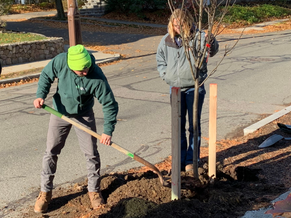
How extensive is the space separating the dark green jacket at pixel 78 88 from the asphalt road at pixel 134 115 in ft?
4.22

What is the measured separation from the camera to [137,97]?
8.57 meters

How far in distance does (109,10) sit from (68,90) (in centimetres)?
2645

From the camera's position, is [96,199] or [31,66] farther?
[31,66]

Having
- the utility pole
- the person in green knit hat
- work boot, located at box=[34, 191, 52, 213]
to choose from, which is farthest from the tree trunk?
the utility pole

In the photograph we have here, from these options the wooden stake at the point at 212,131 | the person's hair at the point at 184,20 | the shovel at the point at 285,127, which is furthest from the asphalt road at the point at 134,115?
the person's hair at the point at 184,20

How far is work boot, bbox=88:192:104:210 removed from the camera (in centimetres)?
380

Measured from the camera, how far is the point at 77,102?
3709 mm

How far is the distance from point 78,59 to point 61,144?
102 cm

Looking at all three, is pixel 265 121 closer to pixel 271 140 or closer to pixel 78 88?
pixel 271 140

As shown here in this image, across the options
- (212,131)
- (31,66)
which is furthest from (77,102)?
(31,66)

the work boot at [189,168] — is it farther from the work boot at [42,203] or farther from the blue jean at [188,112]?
the work boot at [42,203]

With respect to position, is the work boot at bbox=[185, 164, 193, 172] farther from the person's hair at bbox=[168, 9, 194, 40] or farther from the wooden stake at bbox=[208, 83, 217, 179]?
the person's hair at bbox=[168, 9, 194, 40]

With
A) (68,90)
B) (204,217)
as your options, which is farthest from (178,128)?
(68,90)

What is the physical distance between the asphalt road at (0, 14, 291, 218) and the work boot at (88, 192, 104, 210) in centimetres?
80
